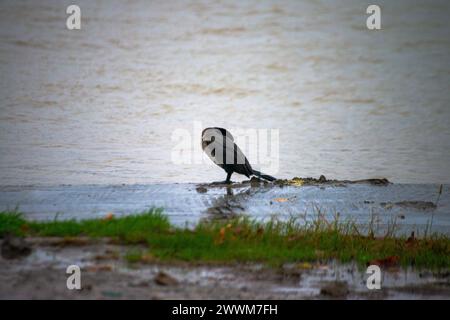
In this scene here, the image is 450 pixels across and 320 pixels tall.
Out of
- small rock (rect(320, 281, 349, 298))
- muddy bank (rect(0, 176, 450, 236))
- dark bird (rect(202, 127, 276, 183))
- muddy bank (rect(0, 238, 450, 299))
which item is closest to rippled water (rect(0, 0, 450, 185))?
dark bird (rect(202, 127, 276, 183))

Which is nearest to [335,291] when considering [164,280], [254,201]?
[164,280]

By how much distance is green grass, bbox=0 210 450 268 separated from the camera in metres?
7.25

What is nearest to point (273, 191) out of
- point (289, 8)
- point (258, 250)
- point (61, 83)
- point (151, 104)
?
point (258, 250)

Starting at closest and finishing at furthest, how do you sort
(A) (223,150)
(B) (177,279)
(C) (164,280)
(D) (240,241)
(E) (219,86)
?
(C) (164,280) → (B) (177,279) → (D) (240,241) → (A) (223,150) → (E) (219,86)

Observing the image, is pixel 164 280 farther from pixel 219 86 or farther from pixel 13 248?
pixel 219 86

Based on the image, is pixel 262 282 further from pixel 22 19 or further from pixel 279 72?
pixel 22 19

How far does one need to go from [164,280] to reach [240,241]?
60.8 inches

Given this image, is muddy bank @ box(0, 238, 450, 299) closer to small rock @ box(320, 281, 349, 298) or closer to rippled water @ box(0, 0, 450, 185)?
small rock @ box(320, 281, 349, 298)

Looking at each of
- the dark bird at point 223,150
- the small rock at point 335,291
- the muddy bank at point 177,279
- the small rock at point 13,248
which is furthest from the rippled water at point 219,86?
the small rock at point 335,291

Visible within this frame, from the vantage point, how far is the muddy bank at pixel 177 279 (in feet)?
19.7

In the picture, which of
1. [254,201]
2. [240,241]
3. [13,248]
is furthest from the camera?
[254,201]

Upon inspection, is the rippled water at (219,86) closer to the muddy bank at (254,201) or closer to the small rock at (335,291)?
the muddy bank at (254,201)

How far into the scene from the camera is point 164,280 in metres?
6.24

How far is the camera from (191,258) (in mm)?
7039
